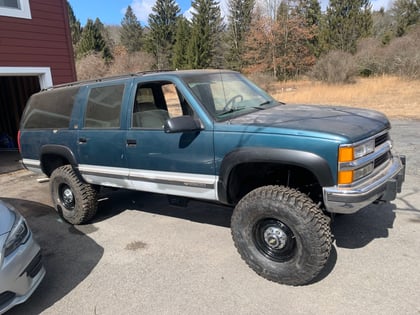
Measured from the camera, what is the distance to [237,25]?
141ft

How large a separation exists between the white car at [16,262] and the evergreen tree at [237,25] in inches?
1554

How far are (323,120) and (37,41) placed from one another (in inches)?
299

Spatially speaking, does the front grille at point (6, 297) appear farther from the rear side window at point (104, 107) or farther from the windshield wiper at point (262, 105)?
the windshield wiper at point (262, 105)

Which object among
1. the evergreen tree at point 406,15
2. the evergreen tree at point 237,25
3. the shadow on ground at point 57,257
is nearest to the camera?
the shadow on ground at point 57,257

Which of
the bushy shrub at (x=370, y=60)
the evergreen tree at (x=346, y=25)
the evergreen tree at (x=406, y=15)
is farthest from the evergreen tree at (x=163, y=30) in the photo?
the evergreen tree at (x=406, y=15)

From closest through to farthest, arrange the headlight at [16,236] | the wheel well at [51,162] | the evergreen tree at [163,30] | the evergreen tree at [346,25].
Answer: the headlight at [16,236], the wheel well at [51,162], the evergreen tree at [346,25], the evergreen tree at [163,30]

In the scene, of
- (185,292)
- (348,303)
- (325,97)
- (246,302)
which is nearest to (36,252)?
(185,292)

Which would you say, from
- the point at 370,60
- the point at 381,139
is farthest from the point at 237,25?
the point at 381,139

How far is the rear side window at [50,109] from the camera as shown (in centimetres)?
457

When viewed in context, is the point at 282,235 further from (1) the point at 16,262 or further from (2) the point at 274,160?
(1) the point at 16,262

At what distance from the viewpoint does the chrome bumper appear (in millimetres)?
2648

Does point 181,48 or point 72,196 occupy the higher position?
point 181,48

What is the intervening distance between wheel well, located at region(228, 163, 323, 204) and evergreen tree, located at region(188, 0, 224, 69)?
1443 inches

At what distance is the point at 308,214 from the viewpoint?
111 inches
